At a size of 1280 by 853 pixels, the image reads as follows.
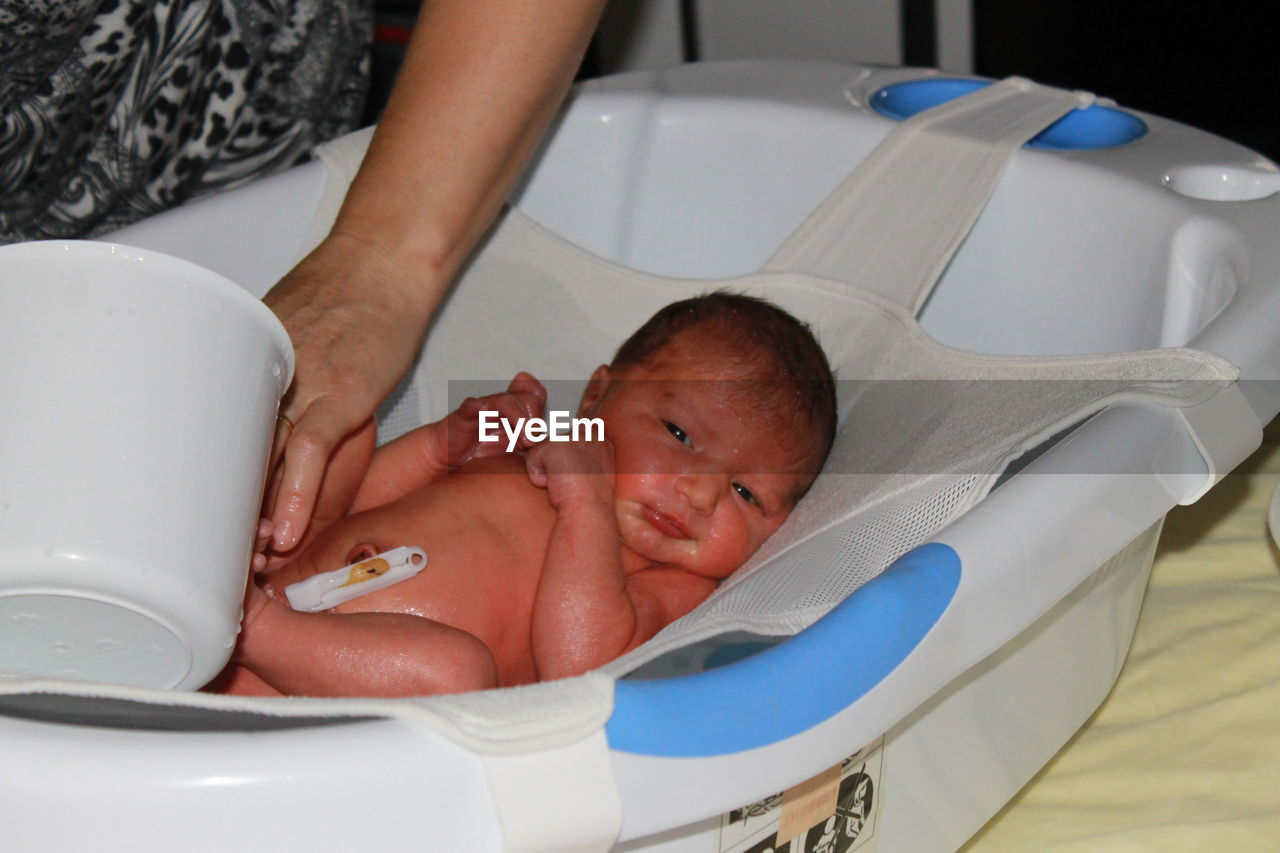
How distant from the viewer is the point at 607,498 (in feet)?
2.95

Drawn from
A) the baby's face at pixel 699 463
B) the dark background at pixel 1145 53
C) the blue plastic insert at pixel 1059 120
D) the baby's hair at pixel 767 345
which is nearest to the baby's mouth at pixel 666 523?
the baby's face at pixel 699 463

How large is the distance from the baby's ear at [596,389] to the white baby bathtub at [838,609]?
26cm

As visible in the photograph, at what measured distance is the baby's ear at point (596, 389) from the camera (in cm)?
101

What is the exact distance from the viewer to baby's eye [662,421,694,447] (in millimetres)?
942

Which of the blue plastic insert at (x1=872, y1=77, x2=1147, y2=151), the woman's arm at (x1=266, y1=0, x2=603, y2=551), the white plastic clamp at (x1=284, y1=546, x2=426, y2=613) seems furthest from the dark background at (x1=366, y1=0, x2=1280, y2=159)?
the white plastic clamp at (x1=284, y1=546, x2=426, y2=613)

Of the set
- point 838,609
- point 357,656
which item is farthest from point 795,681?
point 357,656

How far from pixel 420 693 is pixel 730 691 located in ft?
0.67

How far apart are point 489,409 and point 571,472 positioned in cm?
13

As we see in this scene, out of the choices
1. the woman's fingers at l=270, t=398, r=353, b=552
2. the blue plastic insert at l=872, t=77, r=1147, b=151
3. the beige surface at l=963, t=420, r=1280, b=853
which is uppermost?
the blue plastic insert at l=872, t=77, r=1147, b=151

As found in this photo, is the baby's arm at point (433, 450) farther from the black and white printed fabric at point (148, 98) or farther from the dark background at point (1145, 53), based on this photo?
the dark background at point (1145, 53)

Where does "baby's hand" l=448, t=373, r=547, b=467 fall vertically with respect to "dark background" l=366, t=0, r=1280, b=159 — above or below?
above

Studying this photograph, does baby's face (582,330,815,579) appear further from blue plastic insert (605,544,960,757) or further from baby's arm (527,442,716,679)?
blue plastic insert (605,544,960,757)

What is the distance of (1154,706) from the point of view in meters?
1.05

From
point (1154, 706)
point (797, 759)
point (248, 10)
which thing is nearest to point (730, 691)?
point (797, 759)
